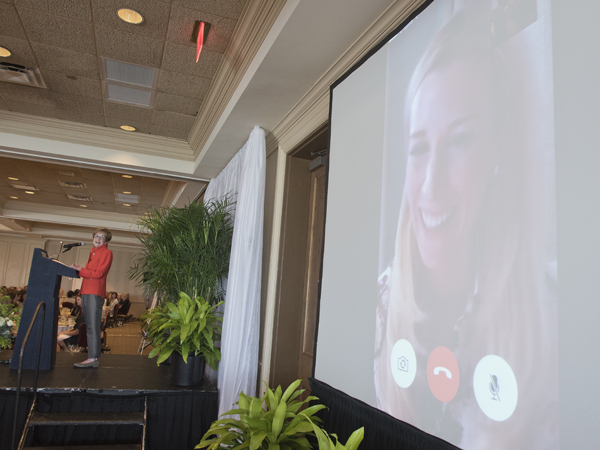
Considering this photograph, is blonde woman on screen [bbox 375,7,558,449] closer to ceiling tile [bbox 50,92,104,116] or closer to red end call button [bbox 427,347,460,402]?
red end call button [bbox 427,347,460,402]

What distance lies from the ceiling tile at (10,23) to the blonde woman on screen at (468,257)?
3.21 m

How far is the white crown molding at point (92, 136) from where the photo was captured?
5.30 m

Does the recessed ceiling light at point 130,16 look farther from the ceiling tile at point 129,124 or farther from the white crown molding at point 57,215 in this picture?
the white crown molding at point 57,215

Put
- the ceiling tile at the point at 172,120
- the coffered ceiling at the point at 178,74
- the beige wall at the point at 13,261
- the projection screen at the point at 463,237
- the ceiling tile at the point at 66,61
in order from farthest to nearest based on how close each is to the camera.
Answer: the beige wall at the point at 13,261
the ceiling tile at the point at 172,120
the ceiling tile at the point at 66,61
the coffered ceiling at the point at 178,74
the projection screen at the point at 463,237

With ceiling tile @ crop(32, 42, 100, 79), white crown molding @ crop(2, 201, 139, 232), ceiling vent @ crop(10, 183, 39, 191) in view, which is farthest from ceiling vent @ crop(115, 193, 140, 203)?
ceiling tile @ crop(32, 42, 100, 79)

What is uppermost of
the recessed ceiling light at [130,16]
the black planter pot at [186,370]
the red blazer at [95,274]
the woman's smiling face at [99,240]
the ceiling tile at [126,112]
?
the recessed ceiling light at [130,16]

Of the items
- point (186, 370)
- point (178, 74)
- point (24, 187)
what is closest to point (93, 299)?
point (186, 370)

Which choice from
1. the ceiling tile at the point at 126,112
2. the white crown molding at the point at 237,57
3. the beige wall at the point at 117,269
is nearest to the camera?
the white crown molding at the point at 237,57

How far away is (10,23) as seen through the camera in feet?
11.4

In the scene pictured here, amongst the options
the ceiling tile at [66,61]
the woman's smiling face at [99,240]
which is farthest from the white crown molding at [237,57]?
the woman's smiling face at [99,240]

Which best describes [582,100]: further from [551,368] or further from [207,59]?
[207,59]

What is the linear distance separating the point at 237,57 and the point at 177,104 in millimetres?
1506

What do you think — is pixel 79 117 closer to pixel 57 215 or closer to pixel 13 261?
pixel 57 215

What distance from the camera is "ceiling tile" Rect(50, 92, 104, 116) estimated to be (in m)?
4.78
